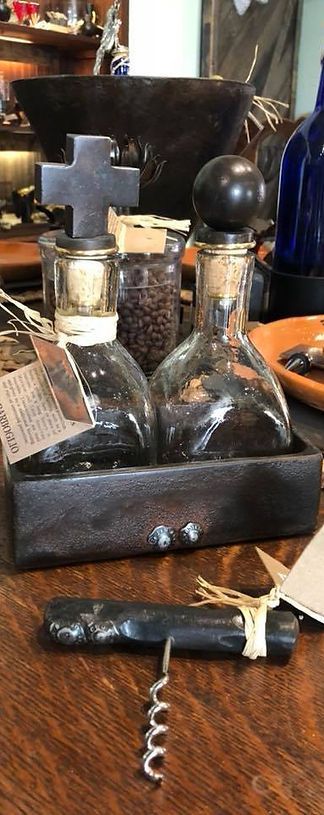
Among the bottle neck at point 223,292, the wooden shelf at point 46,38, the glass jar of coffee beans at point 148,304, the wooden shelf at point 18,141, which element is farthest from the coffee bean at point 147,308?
the wooden shelf at point 18,141

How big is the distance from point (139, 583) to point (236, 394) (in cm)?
14

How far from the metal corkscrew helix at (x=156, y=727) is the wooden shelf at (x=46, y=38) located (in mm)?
3250

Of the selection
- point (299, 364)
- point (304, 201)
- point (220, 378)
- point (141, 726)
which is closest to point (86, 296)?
point (220, 378)

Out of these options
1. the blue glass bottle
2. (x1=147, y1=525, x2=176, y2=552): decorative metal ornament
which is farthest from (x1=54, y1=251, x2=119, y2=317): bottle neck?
the blue glass bottle

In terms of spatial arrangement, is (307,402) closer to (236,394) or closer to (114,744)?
(236,394)

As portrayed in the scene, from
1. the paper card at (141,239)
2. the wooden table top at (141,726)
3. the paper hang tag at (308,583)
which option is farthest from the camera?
the paper card at (141,239)

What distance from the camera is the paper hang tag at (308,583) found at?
0.41 metres

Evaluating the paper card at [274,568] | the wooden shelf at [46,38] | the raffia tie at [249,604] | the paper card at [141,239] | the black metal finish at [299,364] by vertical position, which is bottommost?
the paper card at [274,568]

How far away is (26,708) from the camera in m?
0.35

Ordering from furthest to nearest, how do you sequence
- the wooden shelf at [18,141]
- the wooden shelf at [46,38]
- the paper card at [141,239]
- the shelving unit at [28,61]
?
the wooden shelf at [18,141]
the shelving unit at [28,61]
the wooden shelf at [46,38]
the paper card at [141,239]

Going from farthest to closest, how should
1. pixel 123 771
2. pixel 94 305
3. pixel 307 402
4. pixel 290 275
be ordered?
pixel 290 275 < pixel 307 402 < pixel 94 305 < pixel 123 771

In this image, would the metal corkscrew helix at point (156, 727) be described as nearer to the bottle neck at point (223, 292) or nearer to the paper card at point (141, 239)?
the bottle neck at point (223, 292)

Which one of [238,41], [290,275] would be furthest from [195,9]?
[290,275]

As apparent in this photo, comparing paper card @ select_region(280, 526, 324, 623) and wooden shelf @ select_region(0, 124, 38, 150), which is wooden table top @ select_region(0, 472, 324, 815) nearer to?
paper card @ select_region(280, 526, 324, 623)
